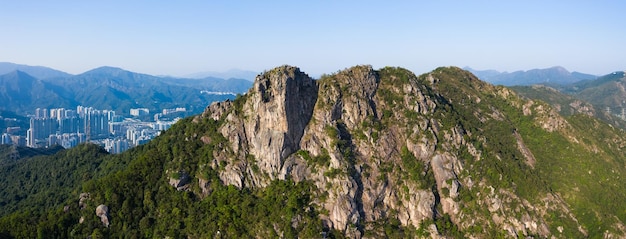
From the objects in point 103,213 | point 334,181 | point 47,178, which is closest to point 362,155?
point 334,181

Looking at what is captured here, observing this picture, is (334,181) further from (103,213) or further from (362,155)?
(103,213)

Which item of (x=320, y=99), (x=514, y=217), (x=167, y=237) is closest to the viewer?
(x=167, y=237)

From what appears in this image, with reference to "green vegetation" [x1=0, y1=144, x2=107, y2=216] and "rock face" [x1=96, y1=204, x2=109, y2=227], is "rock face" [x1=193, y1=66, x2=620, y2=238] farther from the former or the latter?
"green vegetation" [x1=0, y1=144, x2=107, y2=216]

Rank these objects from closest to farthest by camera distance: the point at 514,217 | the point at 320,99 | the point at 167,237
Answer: the point at 167,237 → the point at 514,217 → the point at 320,99

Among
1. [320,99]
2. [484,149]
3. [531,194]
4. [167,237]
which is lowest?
[167,237]

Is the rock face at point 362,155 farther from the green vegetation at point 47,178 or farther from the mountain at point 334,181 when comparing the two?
the green vegetation at point 47,178

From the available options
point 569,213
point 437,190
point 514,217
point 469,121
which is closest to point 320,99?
point 437,190

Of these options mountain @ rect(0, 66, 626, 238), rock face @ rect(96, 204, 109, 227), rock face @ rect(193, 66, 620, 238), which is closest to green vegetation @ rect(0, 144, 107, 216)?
mountain @ rect(0, 66, 626, 238)

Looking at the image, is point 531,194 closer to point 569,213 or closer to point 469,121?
point 569,213
